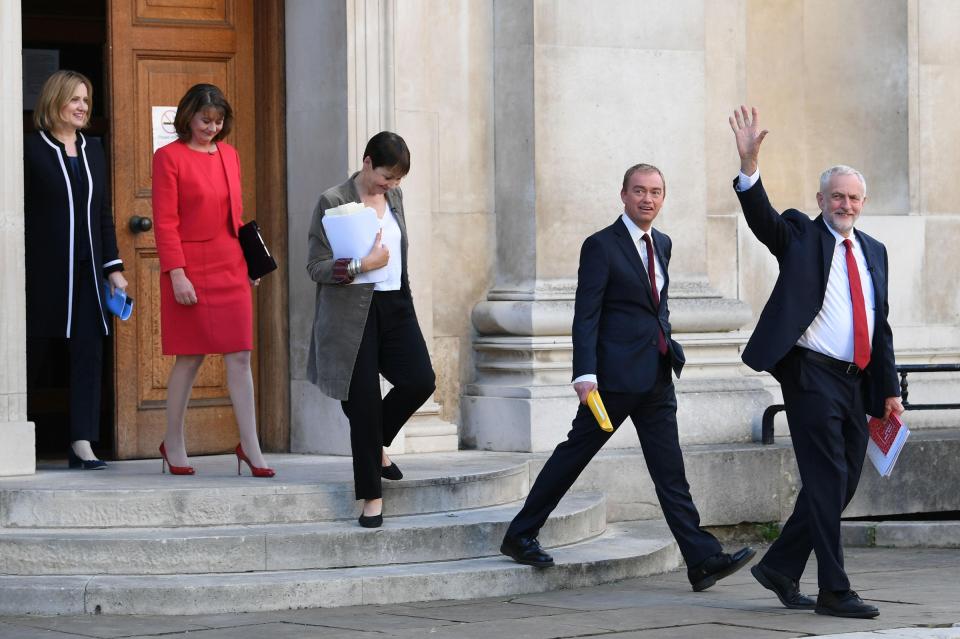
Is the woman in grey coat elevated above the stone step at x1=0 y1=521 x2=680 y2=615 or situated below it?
above

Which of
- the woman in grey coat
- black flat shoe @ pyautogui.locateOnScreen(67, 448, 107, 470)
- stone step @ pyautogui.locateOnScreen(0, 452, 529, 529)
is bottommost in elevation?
stone step @ pyautogui.locateOnScreen(0, 452, 529, 529)

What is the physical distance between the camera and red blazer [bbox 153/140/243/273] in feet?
27.8

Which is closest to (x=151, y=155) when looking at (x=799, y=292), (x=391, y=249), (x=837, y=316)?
(x=391, y=249)

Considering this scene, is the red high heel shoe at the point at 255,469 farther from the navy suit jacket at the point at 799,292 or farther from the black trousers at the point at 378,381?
the navy suit jacket at the point at 799,292

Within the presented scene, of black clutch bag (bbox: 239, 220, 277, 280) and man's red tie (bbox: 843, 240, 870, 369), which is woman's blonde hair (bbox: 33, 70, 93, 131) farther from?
man's red tie (bbox: 843, 240, 870, 369)

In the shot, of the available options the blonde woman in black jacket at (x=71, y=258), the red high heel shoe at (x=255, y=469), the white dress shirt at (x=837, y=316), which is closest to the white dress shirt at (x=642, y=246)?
the white dress shirt at (x=837, y=316)

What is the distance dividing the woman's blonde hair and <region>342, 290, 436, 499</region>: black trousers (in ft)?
6.87

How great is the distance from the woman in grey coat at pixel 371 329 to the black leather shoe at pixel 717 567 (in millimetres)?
1401

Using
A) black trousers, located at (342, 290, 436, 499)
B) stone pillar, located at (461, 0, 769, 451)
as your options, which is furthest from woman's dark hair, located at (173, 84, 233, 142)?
stone pillar, located at (461, 0, 769, 451)

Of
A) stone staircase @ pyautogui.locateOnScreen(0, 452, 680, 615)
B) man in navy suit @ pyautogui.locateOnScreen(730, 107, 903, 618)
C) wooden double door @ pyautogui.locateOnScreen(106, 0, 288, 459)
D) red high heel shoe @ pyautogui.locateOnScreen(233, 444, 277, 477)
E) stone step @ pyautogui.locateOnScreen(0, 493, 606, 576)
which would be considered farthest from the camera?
wooden double door @ pyautogui.locateOnScreen(106, 0, 288, 459)

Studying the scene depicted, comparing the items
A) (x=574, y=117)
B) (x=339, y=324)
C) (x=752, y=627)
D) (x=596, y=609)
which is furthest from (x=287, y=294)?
(x=752, y=627)

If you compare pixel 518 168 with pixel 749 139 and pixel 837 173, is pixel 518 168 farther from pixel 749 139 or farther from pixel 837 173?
pixel 749 139

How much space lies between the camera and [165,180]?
8484 millimetres

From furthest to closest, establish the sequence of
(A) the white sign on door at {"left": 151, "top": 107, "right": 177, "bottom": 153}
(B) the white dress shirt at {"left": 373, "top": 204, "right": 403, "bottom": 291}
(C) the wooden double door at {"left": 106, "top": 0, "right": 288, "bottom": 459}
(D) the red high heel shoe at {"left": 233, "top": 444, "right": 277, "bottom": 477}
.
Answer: (C) the wooden double door at {"left": 106, "top": 0, "right": 288, "bottom": 459}
(A) the white sign on door at {"left": 151, "top": 107, "right": 177, "bottom": 153}
(D) the red high heel shoe at {"left": 233, "top": 444, "right": 277, "bottom": 477}
(B) the white dress shirt at {"left": 373, "top": 204, "right": 403, "bottom": 291}
